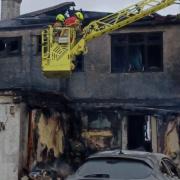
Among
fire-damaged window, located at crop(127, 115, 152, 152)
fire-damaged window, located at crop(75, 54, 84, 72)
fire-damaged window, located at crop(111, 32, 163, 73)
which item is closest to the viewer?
fire-damaged window, located at crop(127, 115, 152, 152)

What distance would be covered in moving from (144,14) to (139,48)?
2.32m

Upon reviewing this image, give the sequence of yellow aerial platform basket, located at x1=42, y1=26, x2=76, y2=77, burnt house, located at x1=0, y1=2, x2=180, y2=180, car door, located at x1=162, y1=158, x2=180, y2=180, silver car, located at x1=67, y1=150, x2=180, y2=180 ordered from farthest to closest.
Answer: burnt house, located at x1=0, y1=2, x2=180, y2=180 < yellow aerial platform basket, located at x1=42, y1=26, x2=76, y2=77 < car door, located at x1=162, y1=158, x2=180, y2=180 < silver car, located at x1=67, y1=150, x2=180, y2=180

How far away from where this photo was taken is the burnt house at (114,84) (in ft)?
78.5

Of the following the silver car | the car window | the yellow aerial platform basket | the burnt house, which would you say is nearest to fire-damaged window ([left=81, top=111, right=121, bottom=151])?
the burnt house

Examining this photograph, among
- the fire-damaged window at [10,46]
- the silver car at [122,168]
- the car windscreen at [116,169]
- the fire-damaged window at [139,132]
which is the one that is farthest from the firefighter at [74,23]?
the car windscreen at [116,169]

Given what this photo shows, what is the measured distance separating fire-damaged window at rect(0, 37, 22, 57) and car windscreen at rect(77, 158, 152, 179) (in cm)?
1814

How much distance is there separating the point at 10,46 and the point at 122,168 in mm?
18892

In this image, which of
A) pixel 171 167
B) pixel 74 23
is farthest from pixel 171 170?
pixel 74 23

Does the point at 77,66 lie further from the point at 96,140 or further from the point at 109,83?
the point at 96,140

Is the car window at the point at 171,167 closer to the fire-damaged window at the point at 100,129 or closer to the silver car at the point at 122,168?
the silver car at the point at 122,168

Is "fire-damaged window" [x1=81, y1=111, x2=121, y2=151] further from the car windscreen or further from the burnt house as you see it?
the car windscreen

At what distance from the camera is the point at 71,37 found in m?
23.6

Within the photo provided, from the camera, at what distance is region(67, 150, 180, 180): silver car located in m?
9.47

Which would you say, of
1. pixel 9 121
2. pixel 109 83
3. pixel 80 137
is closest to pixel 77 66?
pixel 109 83
